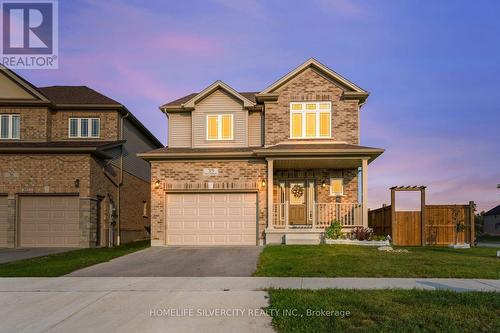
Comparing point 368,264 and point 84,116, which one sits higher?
point 84,116

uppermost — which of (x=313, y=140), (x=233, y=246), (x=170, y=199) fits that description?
(x=313, y=140)

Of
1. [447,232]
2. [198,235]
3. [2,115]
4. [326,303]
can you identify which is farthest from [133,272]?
[2,115]

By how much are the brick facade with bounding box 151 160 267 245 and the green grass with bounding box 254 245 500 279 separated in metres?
4.49

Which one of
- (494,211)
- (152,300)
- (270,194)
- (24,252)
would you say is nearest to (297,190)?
(270,194)

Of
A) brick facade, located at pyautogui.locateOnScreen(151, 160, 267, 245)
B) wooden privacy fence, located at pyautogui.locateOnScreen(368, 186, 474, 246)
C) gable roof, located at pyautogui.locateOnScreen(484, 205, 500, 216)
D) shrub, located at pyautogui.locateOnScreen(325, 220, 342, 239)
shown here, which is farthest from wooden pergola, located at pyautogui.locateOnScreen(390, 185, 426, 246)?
gable roof, located at pyautogui.locateOnScreen(484, 205, 500, 216)

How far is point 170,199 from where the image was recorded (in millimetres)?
20016

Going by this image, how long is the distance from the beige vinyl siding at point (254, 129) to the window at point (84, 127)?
8396 mm

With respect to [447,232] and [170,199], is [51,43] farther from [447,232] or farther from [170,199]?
[447,232]

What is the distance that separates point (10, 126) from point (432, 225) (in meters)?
19.8

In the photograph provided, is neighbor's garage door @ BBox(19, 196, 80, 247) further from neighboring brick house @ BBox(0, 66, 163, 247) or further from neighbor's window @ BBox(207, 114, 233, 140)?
neighbor's window @ BBox(207, 114, 233, 140)

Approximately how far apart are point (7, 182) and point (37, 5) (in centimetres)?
830

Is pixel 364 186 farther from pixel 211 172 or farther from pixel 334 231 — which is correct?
pixel 211 172

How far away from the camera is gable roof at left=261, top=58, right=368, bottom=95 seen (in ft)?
66.8

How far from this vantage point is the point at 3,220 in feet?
69.7
